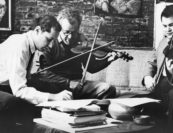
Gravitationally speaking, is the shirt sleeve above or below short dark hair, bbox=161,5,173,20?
below

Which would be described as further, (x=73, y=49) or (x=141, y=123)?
(x=73, y=49)

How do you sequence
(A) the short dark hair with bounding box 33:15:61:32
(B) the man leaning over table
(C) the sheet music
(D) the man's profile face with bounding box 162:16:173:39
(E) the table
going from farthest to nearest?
(D) the man's profile face with bounding box 162:16:173:39, (A) the short dark hair with bounding box 33:15:61:32, (B) the man leaning over table, (C) the sheet music, (E) the table

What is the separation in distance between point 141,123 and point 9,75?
127 centimetres

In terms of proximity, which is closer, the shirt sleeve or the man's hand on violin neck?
the shirt sleeve

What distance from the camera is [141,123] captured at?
235 centimetres

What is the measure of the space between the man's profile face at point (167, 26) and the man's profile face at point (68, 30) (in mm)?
819

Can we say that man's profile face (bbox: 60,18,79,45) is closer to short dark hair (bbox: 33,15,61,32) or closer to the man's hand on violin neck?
short dark hair (bbox: 33,15,61,32)

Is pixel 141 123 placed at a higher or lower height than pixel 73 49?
lower

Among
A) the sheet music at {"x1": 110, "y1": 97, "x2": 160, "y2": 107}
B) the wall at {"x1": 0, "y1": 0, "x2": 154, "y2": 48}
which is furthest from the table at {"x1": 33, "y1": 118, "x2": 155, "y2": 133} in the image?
the wall at {"x1": 0, "y1": 0, "x2": 154, "y2": 48}

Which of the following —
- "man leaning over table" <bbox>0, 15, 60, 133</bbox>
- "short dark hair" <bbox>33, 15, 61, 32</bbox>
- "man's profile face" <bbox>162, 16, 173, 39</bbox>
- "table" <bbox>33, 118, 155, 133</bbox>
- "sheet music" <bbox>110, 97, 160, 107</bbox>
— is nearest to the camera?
"table" <bbox>33, 118, 155, 133</bbox>

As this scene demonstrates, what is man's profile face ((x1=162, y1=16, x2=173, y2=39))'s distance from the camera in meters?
3.04

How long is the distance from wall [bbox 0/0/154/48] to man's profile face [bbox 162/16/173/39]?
0.12 m

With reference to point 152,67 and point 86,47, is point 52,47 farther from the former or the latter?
point 152,67

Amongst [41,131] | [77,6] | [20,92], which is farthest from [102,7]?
[41,131]
